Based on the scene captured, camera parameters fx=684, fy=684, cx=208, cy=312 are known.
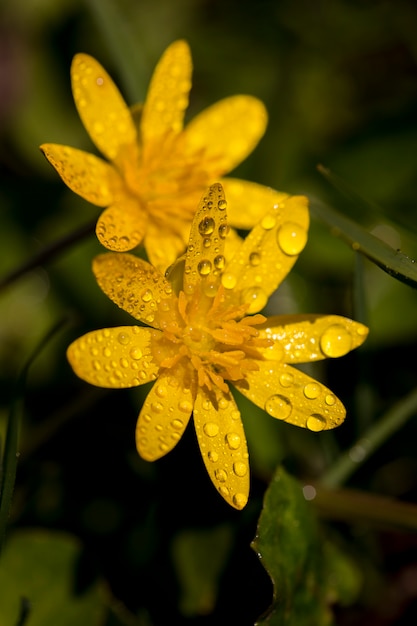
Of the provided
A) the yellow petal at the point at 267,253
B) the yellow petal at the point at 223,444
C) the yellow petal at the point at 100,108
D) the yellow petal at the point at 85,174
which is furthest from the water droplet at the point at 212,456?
the yellow petal at the point at 100,108

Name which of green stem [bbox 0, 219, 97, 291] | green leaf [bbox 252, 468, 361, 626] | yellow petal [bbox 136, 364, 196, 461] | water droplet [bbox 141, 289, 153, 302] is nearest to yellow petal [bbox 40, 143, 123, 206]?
green stem [bbox 0, 219, 97, 291]

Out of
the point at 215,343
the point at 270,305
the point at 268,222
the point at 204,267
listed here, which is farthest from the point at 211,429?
the point at 270,305

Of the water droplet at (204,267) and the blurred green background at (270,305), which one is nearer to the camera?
the water droplet at (204,267)

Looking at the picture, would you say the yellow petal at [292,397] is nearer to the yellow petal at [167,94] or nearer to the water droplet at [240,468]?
the water droplet at [240,468]

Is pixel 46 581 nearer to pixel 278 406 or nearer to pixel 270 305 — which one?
pixel 278 406

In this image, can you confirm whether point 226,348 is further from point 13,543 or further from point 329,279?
point 329,279

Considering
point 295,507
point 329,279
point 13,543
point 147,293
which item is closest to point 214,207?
point 147,293
